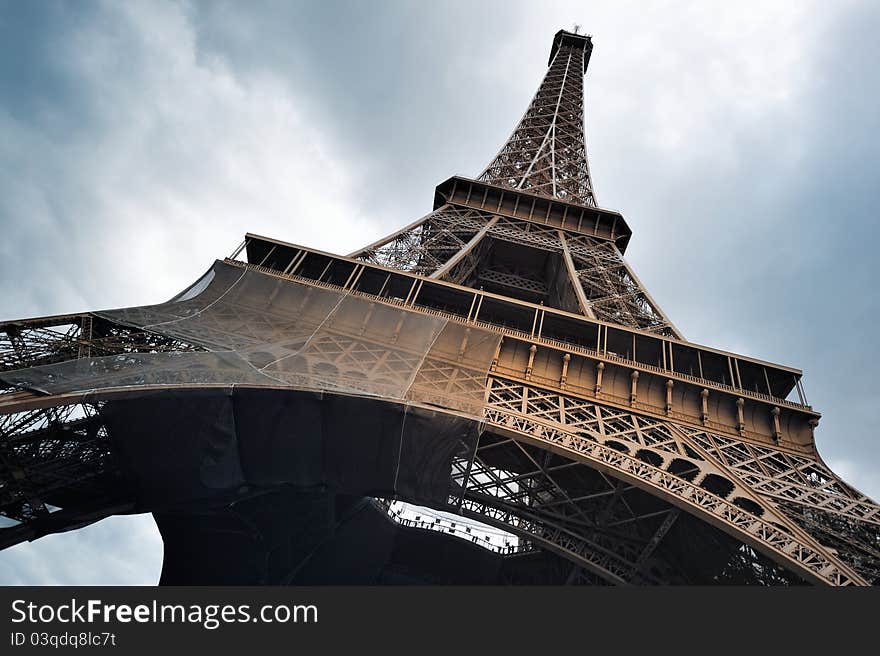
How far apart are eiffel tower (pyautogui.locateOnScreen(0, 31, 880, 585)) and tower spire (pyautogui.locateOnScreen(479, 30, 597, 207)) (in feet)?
46.9

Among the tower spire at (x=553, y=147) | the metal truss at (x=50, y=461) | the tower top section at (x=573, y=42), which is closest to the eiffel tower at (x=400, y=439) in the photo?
the metal truss at (x=50, y=461)

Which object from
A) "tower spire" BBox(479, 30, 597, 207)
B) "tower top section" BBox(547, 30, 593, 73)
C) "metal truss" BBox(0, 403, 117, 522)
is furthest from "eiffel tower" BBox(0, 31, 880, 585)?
"tower top section" BBox(547, 30, 593, 73)

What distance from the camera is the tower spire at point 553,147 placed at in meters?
31.9

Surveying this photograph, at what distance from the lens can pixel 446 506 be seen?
11844mm

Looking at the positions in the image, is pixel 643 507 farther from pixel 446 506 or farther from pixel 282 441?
pixel 282 441

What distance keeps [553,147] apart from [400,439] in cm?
3035

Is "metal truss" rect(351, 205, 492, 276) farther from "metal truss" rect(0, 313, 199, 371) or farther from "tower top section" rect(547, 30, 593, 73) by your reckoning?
"tower top section" rect(547, 30, 593, 73)

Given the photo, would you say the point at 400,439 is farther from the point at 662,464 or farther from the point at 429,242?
the point at 429,242

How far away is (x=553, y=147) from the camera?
37.0 metres

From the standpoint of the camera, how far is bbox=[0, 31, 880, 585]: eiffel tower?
992 cm

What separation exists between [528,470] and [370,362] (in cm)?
447

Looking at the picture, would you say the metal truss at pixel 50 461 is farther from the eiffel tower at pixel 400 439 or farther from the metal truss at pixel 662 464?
the metal truss at pixel 662 464

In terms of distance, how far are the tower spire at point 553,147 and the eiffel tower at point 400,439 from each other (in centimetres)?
1429

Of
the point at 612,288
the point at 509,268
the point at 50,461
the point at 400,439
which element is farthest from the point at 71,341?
the point at 509,268
